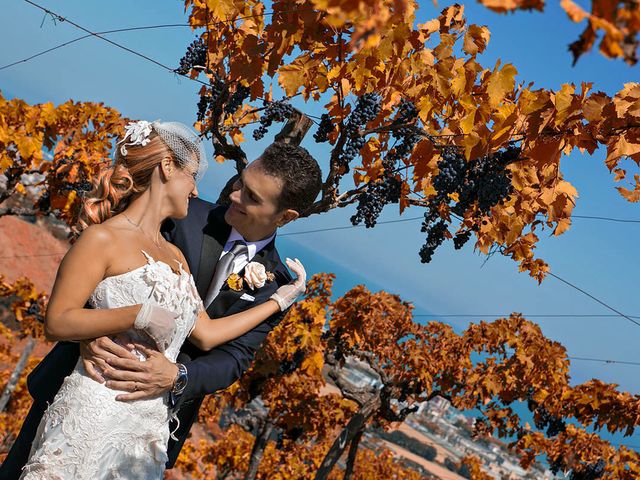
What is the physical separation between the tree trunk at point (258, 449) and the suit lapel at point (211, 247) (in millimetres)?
7151

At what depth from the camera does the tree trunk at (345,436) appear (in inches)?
289

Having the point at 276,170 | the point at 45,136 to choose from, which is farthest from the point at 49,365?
the point at 45,136

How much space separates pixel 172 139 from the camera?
6.51 feet

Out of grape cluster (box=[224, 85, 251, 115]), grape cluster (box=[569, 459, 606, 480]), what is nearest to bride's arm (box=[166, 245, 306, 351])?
grape cluster (box=[224, 85, 251, 115])

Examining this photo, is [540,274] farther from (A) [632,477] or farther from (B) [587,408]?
(A) [632,477]

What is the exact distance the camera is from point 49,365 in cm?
200

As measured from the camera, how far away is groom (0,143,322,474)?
6.49ft

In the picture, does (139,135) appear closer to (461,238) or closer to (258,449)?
(461,238)

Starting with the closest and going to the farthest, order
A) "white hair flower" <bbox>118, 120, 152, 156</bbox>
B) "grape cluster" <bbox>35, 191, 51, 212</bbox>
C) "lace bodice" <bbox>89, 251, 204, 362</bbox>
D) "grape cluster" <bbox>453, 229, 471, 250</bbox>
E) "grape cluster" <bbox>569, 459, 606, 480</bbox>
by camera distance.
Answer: "lace bodice" <bbox>89, 251, 204, 362</bbox>, "white hair flower" <bbox>118, 120, 152, 156</bbox>, "grape cluster" <bbox>453, 229, 471, 250</bbox>, "grape cluster" <bbox>35, 191, 51, 212</bbox>, "grape cluster" <bbox>569, 459, 606, 480</bbox>

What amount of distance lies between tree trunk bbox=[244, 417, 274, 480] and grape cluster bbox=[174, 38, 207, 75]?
6.76m

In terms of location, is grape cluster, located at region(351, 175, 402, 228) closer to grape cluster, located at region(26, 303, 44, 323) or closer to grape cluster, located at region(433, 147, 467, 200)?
grape cluster, located at region(433, 147, 467, 200)

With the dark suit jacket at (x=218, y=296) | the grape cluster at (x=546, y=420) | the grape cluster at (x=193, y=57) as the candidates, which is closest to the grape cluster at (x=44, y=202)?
the grape cluster at (x=193, y=57)

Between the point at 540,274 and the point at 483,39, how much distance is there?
2.03 m

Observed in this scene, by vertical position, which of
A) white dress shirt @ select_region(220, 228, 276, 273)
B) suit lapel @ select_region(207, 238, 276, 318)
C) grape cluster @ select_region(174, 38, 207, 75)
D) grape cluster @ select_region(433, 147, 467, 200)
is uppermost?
grape cluster @ select_region(174, 38, 207, 75)
